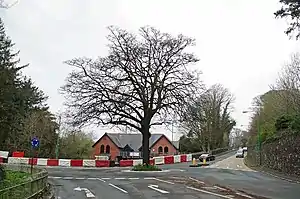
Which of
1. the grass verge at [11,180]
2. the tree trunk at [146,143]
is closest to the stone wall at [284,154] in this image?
the tree trunk at [146,143]

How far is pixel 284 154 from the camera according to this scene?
127ft

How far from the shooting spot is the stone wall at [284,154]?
115ft

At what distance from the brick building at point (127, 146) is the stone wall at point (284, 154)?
61072 millimetres

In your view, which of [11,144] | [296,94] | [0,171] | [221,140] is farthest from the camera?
[221,140]

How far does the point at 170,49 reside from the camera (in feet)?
146

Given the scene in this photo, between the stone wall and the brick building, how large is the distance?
61072 mm

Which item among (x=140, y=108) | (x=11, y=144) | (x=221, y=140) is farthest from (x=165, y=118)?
(x=221, y=140)

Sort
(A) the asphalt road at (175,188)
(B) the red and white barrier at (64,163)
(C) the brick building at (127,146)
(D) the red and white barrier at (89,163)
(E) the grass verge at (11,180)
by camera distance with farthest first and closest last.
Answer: (C) the brick building at (127,146) → (D) the red and white barrier at (89,163) → (B) the red and white barrier at (64,163) → (A) the asphalt road at (175,188) → (E) the grass verge at (11,180)

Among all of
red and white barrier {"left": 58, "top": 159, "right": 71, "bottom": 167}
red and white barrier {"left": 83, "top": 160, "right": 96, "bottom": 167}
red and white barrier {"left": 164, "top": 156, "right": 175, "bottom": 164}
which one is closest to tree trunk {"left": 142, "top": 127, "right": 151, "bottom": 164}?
red and white barrier {"left": 83, "top": 160, "right": 96, "bottom": 167}

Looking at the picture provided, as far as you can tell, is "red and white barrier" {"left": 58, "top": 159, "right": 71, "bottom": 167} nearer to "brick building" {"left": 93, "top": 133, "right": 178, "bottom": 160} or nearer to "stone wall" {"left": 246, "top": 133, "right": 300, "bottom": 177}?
"stone wall" {"left": 246, "top": 133, "right": 300, "bottom": 177}

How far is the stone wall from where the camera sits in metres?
35.2

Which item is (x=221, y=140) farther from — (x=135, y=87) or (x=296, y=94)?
(x=135, y=87)

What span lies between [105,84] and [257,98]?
49118mm

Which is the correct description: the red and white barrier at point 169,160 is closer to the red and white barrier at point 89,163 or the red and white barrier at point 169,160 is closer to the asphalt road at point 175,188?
the red and white barrier at point 89,163
